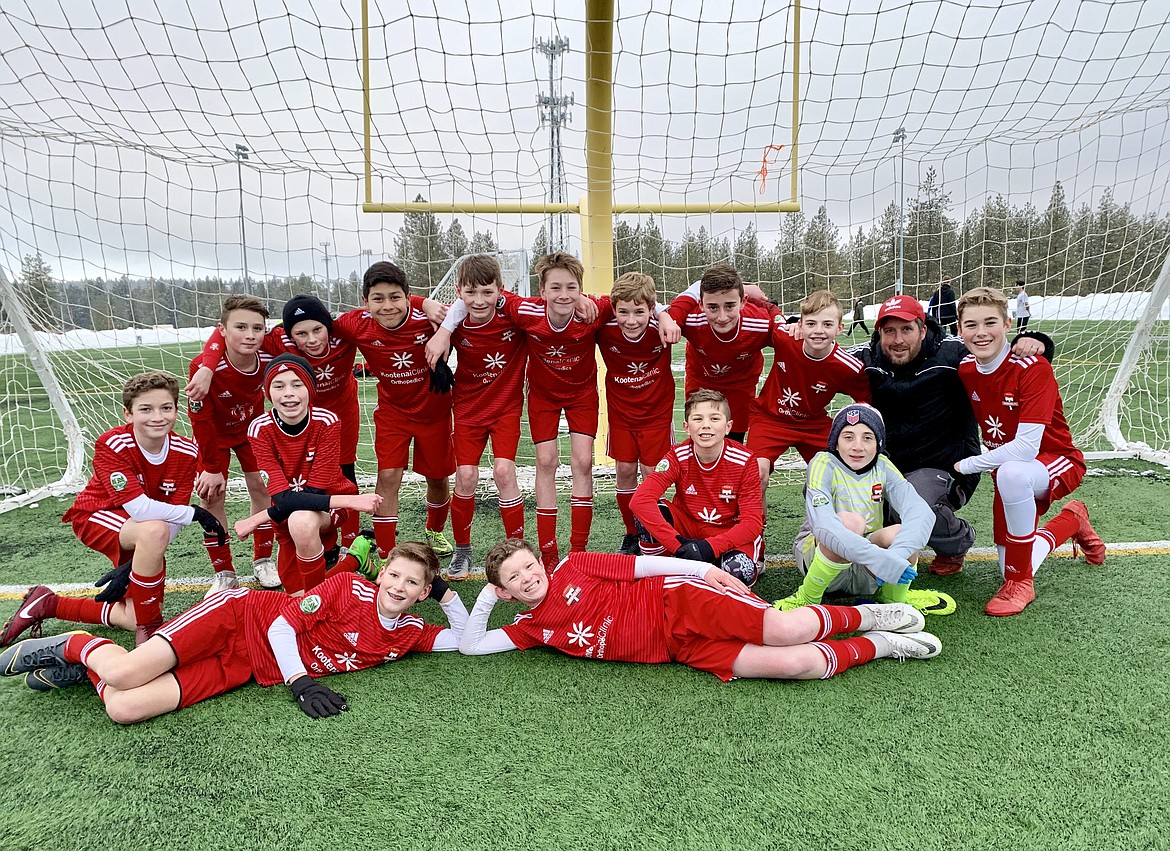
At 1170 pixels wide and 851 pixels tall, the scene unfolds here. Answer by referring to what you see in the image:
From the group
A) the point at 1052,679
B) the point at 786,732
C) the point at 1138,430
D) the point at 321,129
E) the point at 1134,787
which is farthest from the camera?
the point at 1138,430

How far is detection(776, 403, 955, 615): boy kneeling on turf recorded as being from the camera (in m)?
2.61

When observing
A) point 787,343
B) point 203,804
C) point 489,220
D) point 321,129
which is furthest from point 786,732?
point 321,129

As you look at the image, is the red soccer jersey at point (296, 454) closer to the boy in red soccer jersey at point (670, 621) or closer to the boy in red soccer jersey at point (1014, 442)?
the boy in red soccer jersey at point (670, 621)

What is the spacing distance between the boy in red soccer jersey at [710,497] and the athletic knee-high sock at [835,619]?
0.42 meters

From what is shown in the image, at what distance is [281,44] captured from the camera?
12.3 ft

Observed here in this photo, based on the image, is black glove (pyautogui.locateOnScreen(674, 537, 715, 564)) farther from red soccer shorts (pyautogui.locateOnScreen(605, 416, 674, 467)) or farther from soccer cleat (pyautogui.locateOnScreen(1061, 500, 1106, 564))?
soccer cleat (pyautogui.locateOnScreen(1061, 500, 1106, 564))

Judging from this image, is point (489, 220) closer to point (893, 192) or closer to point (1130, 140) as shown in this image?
point (893, 192)

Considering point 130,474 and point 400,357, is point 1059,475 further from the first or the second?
point 130,474

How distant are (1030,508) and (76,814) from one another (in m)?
3.57

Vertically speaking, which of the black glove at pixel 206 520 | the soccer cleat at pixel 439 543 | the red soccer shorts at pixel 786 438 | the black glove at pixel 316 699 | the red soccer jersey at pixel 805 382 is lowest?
the black glove at pixel 316 699

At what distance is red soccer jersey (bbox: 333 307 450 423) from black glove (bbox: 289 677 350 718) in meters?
1.57

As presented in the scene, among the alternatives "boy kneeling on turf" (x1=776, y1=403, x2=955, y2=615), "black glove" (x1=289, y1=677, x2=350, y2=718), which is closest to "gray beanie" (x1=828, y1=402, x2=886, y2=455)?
"boy kneeling on turf" (x1=776, y1=403, x2=955, y2=615)

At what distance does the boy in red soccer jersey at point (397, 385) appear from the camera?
10.9ft

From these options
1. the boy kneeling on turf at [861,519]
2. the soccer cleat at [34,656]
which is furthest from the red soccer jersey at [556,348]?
the soccer cleat at [34,656]
